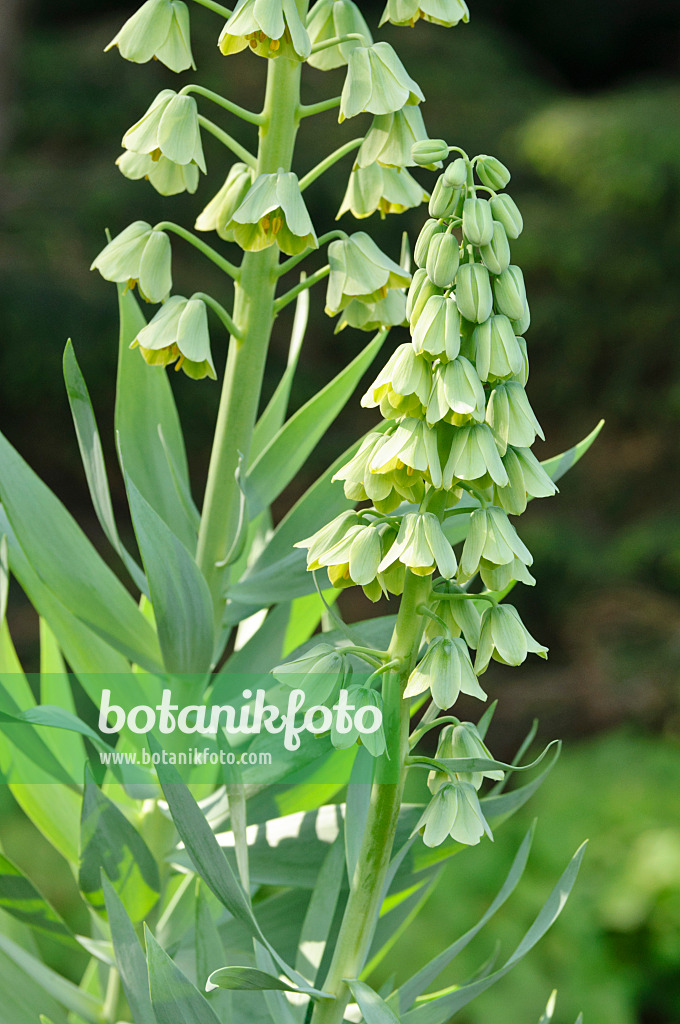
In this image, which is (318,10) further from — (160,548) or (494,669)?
(494,669)

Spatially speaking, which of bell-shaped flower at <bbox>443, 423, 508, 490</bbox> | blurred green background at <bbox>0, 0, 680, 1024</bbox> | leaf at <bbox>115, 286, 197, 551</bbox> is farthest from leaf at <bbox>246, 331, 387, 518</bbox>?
blurred green background at <bbox>0, 0, 680, 1024</bbox>

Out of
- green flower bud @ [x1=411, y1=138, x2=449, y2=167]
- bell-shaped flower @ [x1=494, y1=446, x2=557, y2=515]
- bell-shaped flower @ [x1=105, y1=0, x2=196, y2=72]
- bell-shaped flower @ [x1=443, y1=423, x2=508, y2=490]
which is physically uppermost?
bell-shaped flower @ [x1=105, y1=0, x2=196, y2=72]

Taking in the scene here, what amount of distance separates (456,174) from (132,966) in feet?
1.10

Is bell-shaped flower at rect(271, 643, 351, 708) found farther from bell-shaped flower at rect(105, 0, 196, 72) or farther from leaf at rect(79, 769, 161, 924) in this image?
bell-shaped flower at rect(105, 0, 196, 72)

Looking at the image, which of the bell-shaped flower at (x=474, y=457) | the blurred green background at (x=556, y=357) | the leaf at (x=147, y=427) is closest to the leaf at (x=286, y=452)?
the leaf at (x=147, y=427)

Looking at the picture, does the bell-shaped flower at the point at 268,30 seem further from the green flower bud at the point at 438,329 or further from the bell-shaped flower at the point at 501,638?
the bell-shaped flower at the point at 501,638

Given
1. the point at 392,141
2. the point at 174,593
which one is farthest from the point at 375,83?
the point at 174,593

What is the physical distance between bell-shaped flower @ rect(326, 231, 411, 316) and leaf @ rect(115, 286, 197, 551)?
110mm

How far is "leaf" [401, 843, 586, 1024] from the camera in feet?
1.24

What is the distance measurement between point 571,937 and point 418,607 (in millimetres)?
1830

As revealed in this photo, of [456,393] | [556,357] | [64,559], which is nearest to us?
[456,393]

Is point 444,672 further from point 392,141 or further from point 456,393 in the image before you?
point 392,141

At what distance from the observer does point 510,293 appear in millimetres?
343

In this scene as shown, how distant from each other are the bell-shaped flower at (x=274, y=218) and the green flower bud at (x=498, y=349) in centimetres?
10
